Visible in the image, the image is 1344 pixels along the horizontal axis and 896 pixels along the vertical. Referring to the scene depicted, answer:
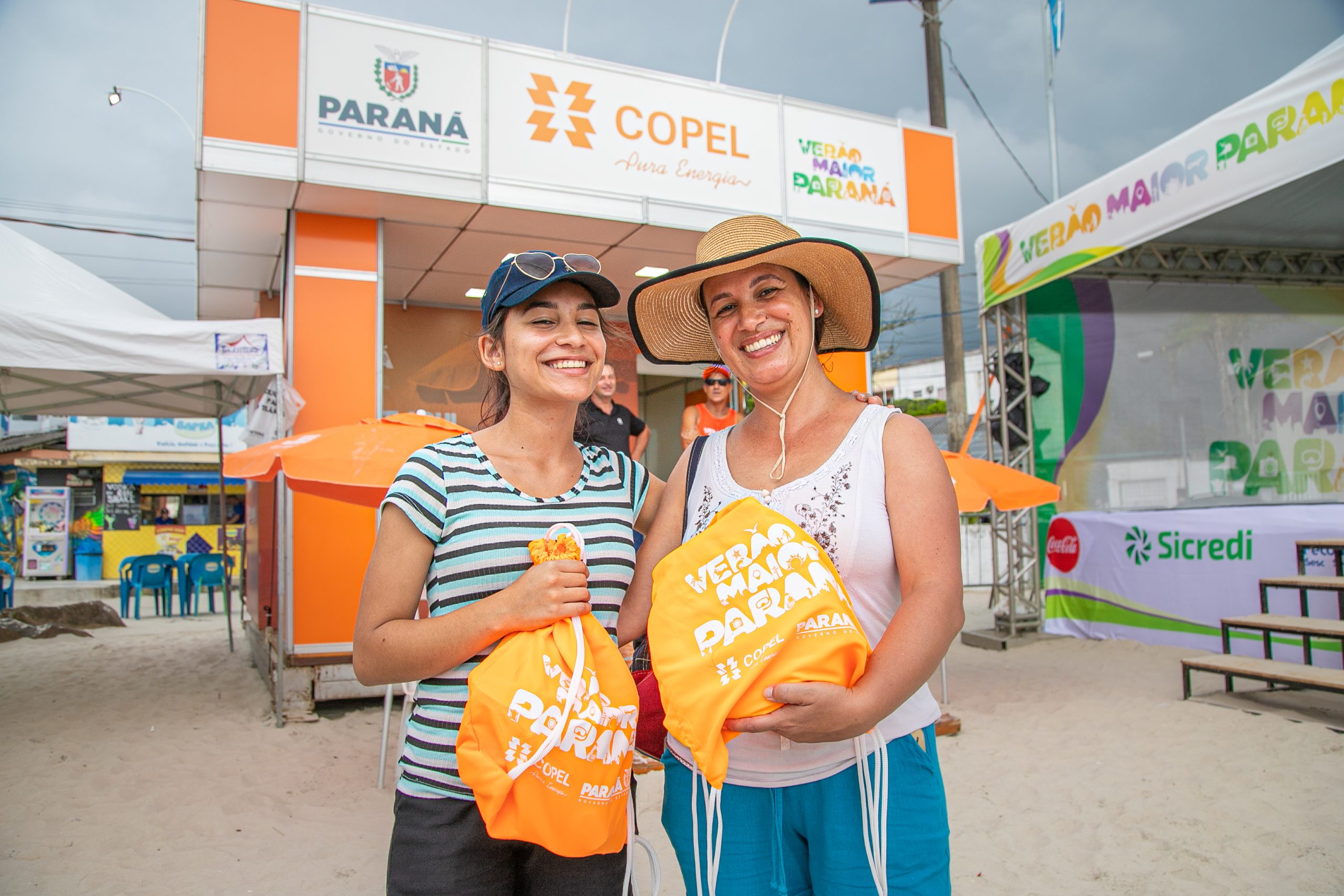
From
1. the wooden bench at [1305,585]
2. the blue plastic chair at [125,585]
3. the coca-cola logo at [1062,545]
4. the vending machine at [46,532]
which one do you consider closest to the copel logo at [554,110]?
the wooden bench at [1305,585]

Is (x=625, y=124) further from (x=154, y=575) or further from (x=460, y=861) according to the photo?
(x=154, y=575)

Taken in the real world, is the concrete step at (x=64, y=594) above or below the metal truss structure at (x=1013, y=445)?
below

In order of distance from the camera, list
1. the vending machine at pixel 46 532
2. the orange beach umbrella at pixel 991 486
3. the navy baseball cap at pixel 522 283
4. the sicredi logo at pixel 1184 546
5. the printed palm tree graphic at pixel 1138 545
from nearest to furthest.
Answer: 1. the navy baseball cap at pixel 522 283
2. the orange beach umbrella at pixel 991 486
3. the sicredi logo at pixel 1184 546
4. the printed palm tree graphic at pixel 1138 545
5. the vending machine at pixel 46 532

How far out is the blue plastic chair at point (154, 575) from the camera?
12.6 m

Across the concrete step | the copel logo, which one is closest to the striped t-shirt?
the copel logo

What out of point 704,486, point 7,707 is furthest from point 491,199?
point 7,707

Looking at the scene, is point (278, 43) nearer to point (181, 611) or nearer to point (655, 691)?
point (655, 691)

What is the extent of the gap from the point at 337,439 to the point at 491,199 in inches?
102

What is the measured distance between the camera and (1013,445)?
951 cm

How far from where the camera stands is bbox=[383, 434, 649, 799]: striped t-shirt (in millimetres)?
1280

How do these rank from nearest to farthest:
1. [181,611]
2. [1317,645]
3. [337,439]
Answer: [337,439] → [1317,645] → [181,611]

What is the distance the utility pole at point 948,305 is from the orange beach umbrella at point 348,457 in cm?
845

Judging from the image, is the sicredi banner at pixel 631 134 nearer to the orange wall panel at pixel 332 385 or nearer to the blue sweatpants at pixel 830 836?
the orange wall panel at pixel 332 385

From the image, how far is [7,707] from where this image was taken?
6.21 metres
